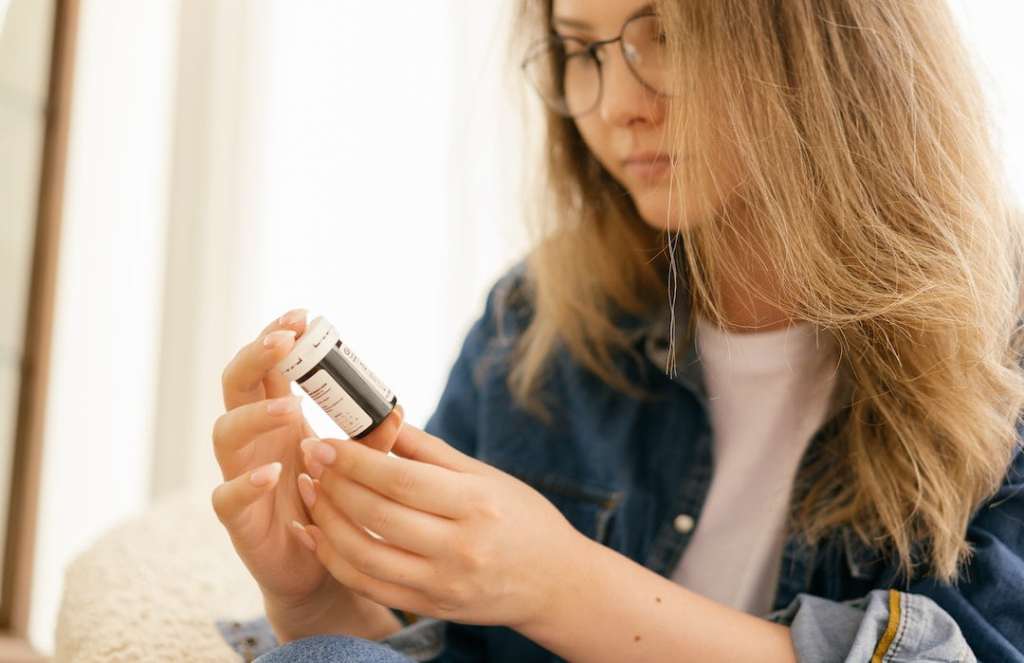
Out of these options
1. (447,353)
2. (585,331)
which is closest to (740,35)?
(585,331)

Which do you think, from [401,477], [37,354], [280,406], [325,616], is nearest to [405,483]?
[401,477]

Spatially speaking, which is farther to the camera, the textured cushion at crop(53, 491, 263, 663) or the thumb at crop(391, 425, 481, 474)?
the textured cushion at crop(53, 491, 263, 663)

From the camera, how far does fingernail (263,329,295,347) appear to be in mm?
762

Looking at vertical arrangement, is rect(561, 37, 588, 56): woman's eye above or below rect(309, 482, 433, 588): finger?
above

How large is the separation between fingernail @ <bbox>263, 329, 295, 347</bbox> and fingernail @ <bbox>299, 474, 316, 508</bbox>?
0.16 metres

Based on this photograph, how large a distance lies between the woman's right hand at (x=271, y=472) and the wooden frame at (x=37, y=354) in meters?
1.13

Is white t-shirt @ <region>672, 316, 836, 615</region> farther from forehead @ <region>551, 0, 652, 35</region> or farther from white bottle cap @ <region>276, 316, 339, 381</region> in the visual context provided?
white bottle cap @ <region>276, 316, 339, 381</region>

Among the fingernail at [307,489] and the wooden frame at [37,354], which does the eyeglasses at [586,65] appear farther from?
the wooden frame at [37,354]

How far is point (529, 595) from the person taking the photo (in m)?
0.81

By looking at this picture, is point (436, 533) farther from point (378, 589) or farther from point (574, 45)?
point (574, 45)

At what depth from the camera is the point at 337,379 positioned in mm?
760

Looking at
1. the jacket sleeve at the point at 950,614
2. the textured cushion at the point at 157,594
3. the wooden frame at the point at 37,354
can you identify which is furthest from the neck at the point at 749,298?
the wooden frame at the point at 37,354

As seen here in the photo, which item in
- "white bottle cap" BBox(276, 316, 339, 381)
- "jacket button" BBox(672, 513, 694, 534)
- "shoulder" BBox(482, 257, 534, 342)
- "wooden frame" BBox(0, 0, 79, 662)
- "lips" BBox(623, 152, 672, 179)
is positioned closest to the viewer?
"white bottle cap" BBox(276, 316, 339, 381)

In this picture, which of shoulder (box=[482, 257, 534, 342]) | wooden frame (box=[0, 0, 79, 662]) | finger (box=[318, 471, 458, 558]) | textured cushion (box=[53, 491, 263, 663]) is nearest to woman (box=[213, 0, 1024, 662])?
finger (box=[318, 471, 458, 558])
